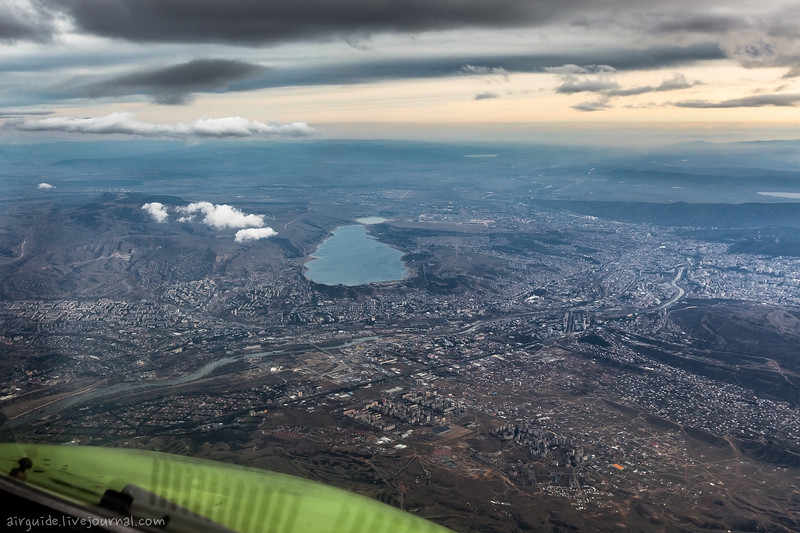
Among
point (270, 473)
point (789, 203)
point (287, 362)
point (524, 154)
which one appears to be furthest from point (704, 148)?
point (270, 473)

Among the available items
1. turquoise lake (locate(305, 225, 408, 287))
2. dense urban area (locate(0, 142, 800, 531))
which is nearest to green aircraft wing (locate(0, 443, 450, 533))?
dense urban area (locate(0, 142, 800, 531))

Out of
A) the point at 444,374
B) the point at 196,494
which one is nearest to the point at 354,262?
the point at 444,374

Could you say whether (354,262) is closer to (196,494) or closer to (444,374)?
(444,374)

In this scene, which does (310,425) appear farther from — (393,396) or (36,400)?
(36,400)

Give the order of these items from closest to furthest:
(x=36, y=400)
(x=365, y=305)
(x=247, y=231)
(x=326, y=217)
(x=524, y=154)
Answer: (x=36, y=400) < (x=365, y=305) < (x=247, y=231) < (x=326, y=217) < (x=524, y=154)

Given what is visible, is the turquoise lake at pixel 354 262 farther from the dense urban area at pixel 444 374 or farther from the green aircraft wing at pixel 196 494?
the green aircraft wing at pixel 196 494

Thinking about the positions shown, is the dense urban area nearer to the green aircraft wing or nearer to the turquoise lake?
the green aircraft wing

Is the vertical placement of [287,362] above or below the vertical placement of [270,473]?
below

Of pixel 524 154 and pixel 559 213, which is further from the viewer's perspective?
pixel 524 154

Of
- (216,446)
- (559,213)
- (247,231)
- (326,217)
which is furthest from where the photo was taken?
(559,213)
